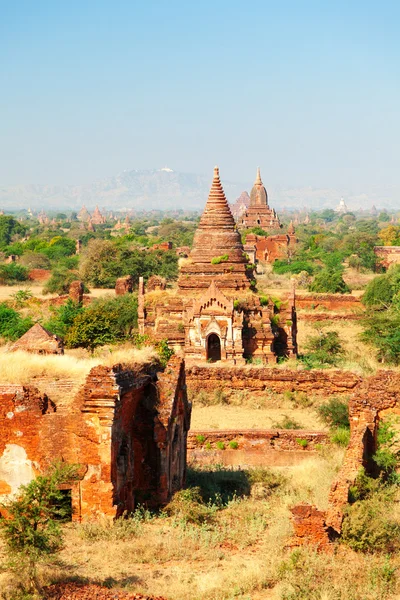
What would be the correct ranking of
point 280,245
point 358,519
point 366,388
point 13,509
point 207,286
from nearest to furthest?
1. point 13,509
2. point 358,519
3. point 366,388
4. point 207,286
5. point 280,245

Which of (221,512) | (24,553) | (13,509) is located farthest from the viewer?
(221,512)

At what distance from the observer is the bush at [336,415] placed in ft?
59.0

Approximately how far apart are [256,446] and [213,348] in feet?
34.2

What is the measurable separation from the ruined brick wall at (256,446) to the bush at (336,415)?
1044 millimetres

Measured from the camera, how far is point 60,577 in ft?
30.5

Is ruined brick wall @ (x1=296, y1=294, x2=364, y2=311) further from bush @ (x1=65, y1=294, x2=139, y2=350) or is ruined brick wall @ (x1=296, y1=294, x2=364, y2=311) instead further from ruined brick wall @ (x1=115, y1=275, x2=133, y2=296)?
bush @ (x1=65, y1=294, x2=139, y2=350)

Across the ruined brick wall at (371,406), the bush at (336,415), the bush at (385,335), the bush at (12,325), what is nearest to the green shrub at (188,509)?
the ruined brick wall at (371,406)

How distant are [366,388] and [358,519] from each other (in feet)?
14.1

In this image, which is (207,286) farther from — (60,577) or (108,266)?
(108,266)

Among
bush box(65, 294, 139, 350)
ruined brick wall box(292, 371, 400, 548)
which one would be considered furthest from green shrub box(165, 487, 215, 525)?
bush box(65, 294, 139, 350)

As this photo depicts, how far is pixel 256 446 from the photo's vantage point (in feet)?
56.2

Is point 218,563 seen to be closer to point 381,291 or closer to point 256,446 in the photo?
point 256,446

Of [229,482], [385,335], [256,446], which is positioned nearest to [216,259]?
[385,335]

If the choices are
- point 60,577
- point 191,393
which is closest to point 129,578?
point 60,577
